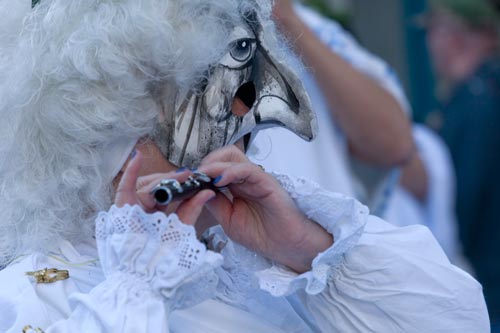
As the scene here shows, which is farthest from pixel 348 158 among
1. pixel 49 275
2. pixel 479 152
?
pixel 49 275

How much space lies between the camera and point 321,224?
5.36 feet

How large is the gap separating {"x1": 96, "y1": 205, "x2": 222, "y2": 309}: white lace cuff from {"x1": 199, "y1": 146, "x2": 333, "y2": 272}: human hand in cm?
16

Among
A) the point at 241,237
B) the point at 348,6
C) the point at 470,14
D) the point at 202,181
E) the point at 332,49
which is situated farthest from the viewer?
the point at 348,6

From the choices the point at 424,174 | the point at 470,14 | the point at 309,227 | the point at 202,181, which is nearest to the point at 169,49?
the point at 202,181

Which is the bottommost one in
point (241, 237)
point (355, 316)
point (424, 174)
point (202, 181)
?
point (424, 174)

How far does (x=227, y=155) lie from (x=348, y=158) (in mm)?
1597

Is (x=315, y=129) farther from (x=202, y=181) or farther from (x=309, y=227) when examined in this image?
(x=202, y=181)

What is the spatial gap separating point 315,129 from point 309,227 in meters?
0.17

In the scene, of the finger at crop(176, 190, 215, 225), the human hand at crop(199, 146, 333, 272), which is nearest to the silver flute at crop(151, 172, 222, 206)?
the finger at crop(176, 190, 215, 225)

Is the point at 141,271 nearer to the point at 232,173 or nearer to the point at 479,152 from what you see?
the point at 232,173

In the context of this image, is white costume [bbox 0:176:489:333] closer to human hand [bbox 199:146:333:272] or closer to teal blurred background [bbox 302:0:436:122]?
human hand [bbox 199:146:333:272]

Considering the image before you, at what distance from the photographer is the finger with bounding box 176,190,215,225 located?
4.78 ft

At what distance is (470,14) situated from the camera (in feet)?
14.0

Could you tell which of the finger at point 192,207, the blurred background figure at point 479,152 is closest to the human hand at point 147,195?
the finger at point 192,207
